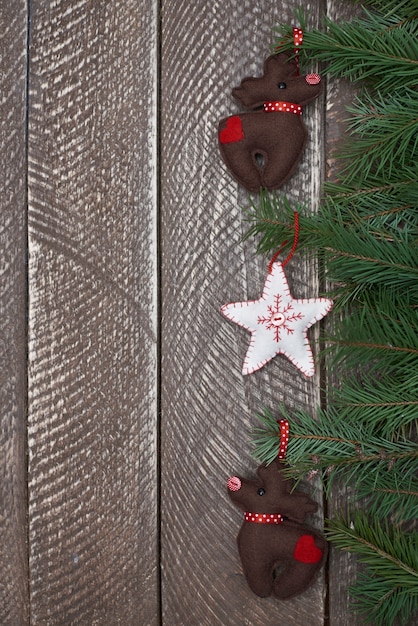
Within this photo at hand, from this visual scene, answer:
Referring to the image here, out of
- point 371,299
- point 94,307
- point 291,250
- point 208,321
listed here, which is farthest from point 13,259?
point 371,299

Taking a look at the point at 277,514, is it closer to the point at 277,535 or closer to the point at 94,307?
the point at 277,535

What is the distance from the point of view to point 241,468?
3.35 ft

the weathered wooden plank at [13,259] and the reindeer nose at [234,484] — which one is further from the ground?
the weathered wooden plank at [13,259]

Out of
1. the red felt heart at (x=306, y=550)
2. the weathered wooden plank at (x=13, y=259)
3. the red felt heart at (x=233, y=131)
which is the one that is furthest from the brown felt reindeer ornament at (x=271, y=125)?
the red felt heart at (x=306, y=550)

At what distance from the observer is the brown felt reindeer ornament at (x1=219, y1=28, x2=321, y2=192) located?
0.97 meters

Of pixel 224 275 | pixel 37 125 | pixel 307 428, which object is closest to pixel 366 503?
pixel 307 428

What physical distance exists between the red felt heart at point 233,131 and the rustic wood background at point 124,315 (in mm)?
48

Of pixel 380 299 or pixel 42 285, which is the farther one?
pixel 42 285

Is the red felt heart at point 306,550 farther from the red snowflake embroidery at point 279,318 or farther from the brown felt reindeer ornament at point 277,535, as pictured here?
the red snowflake embroidery at point 279,318

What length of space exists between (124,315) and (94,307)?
0.05 metres

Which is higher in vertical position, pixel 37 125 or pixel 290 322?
pixel 37 125

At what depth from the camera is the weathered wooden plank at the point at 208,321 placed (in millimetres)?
1016

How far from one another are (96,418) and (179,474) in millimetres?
146

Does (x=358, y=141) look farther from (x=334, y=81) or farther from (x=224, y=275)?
(x=224, y=275)
